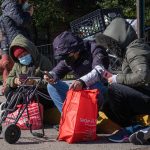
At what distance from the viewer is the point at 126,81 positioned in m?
5.28

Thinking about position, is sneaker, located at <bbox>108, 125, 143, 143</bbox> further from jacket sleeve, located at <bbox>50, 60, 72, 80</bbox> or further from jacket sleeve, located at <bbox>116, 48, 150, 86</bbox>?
jacket sleeve, located at <bbox>50, 60, 72, 80</bbox>

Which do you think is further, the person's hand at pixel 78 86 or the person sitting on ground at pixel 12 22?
the person sitting on ground at pixel 12 22

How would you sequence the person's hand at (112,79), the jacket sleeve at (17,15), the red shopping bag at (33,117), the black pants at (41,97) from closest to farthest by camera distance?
the person's hand at (112,79), the red shopping bag at (33,117), the black pants at (41,97), the jacket sleeve at (17,15)

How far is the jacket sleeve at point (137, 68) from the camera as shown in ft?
16.6

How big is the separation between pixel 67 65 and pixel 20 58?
813 mm

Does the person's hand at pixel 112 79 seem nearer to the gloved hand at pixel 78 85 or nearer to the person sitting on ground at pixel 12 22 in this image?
the gloved hand at pixel 78 85

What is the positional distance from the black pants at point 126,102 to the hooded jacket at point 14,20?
2.61 m

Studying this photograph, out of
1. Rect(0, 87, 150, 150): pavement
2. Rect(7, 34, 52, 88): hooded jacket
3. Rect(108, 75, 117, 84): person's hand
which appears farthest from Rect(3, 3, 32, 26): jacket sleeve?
Rect(108, 75, 117, 84): person's hand

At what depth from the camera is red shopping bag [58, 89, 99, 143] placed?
535cm

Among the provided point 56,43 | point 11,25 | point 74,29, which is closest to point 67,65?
point 56,43

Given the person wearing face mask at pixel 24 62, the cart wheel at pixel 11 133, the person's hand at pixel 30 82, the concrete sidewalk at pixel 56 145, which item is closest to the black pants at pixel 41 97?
the person wearing face mask at pixel 24 62

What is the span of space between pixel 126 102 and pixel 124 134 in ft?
1.13

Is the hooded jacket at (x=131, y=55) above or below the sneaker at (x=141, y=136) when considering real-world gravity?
above

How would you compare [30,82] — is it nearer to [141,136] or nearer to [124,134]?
[124,134]
